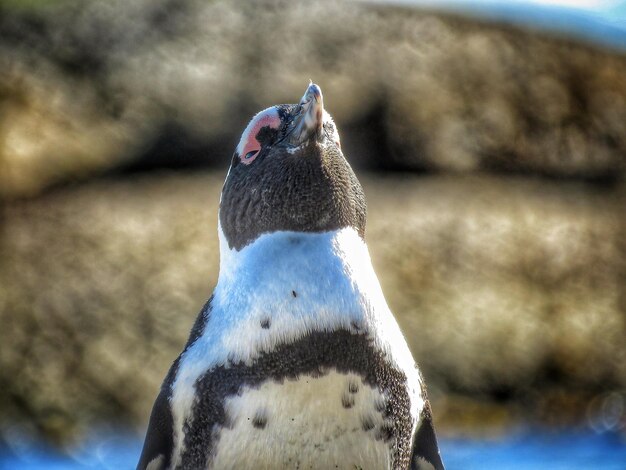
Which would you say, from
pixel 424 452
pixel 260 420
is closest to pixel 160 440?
pixel 260 420

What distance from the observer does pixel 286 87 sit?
19.9 ft

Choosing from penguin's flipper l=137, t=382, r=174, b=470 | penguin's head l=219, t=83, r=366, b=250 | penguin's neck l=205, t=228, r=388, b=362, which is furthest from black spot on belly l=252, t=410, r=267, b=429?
penguin's head l=219, t=83, r=366, b=250

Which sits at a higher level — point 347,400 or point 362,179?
point 362,179

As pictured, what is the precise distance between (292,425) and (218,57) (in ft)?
14.7

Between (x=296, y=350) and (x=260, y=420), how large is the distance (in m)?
0.17

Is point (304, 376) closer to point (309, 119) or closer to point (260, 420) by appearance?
point (260, 420)

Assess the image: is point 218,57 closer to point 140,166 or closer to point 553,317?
point 140,166

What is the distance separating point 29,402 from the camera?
5082 mm

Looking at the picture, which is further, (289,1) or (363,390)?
(289,1)

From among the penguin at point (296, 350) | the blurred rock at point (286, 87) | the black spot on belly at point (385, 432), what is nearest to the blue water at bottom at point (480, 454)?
the blurred rock at point (286, 87)

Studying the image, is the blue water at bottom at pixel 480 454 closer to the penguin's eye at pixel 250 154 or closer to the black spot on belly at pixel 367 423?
the penguin's eye at pixel 250 154

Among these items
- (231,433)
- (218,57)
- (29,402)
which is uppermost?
(218,57)

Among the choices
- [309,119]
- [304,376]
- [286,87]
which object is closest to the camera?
[304,376]

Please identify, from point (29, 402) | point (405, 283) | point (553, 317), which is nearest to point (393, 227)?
point (405, 283)
